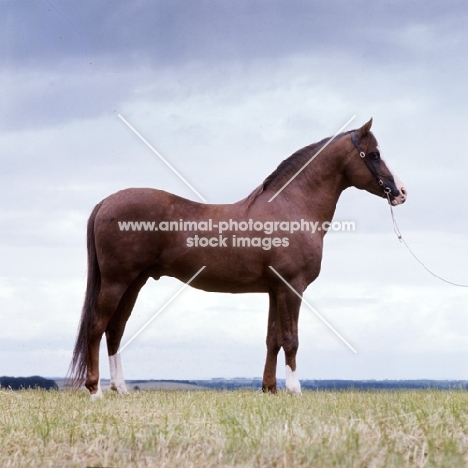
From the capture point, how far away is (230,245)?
8.66 meters

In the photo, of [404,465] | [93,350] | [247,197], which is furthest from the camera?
[247,197]

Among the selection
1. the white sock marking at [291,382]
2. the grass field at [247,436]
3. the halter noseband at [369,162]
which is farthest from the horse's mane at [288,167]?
the grass field at [247,436]

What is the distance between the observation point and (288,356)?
8.58 meters

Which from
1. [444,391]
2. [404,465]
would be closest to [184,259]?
[444,391]

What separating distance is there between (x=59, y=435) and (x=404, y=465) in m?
2.50

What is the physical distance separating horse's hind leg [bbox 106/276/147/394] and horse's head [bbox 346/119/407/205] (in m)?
2.94

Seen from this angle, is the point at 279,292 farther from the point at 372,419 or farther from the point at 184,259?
the point at 372,419

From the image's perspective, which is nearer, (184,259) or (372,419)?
(372,419)

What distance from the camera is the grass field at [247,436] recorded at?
4.51 m

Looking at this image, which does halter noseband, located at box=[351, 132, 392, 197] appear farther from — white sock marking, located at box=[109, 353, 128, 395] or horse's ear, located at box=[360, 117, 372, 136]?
white sock marking, located at box=[109, 353, 128, 395]

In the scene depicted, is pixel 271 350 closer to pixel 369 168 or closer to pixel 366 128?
pixel 369 168

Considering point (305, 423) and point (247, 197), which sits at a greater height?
point (247, 197)

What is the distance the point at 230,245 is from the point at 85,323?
6.35 ft

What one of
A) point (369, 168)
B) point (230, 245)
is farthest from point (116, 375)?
point (369, 168)
